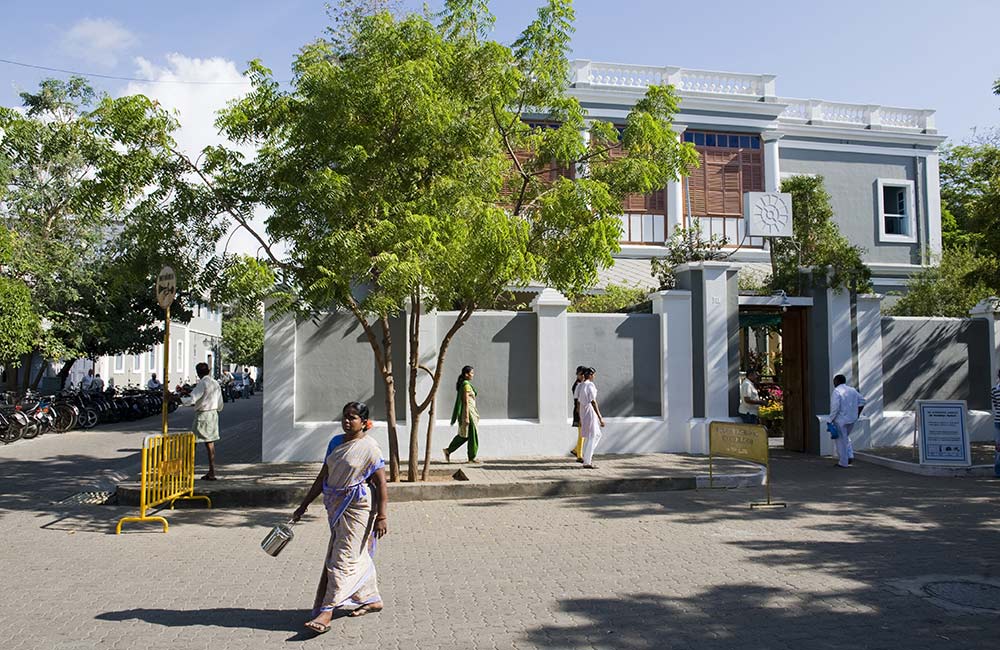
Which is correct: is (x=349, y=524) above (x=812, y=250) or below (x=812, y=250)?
below

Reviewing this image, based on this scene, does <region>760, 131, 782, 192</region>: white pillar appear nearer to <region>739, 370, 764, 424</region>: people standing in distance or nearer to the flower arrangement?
the flower arrangement

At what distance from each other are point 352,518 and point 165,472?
5077 mm

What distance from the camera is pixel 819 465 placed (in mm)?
13914

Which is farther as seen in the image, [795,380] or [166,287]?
[795,380]

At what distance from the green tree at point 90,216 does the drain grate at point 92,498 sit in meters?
2.98

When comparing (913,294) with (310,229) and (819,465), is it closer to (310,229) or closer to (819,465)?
(819,465)

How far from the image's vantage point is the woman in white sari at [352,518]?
549cm

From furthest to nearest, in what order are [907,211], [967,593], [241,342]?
[241,342], [907,211], [967,593]

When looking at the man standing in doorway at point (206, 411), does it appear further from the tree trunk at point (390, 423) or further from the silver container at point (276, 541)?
the silver container at point (276, 541)

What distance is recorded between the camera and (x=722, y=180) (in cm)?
2433

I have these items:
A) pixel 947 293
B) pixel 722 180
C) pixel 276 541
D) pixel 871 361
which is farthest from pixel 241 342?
pixel 276 541

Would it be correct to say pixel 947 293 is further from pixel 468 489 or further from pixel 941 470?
pixel 468 489

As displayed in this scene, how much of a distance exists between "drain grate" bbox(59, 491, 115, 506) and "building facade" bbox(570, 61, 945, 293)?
47.7ft

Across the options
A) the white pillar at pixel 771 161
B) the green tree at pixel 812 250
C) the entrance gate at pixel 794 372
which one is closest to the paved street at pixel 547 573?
the entrance gate at pixel 794 372
